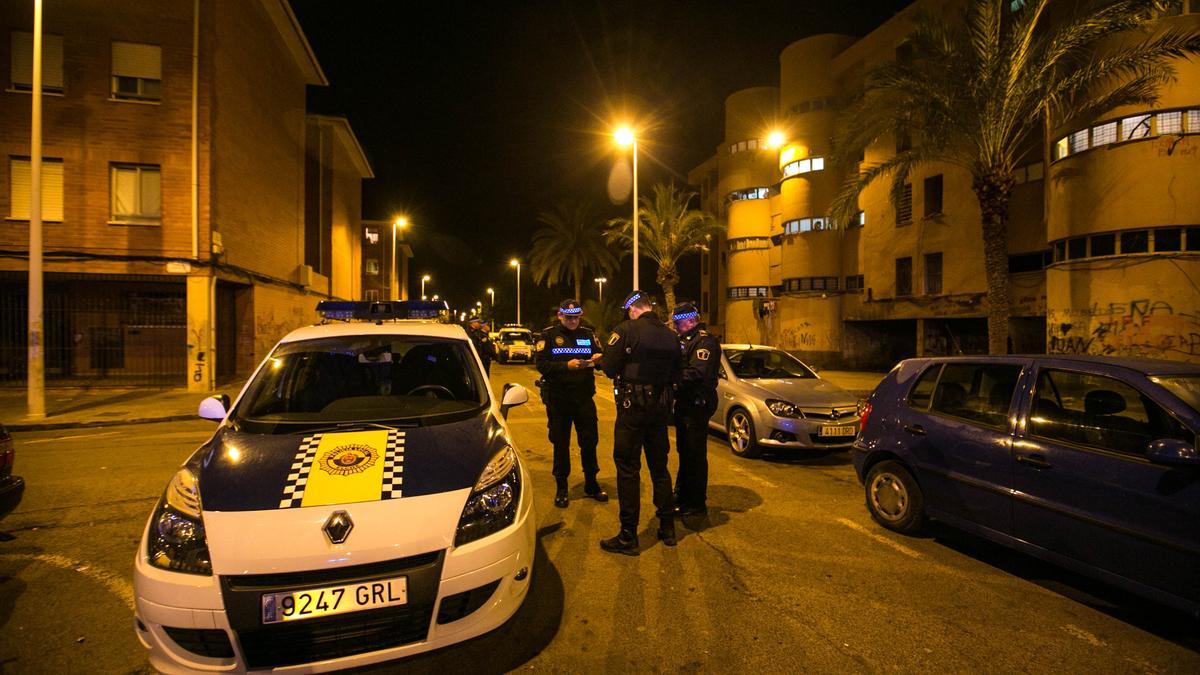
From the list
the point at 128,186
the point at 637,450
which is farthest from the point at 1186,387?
the point at 128,186

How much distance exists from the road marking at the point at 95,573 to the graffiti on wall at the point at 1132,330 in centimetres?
1667

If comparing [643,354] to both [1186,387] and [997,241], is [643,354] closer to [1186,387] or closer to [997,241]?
[1186,387]

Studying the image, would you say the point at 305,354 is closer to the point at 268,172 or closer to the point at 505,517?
the point at 505,517

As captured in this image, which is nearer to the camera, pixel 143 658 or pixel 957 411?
pixel 143 658

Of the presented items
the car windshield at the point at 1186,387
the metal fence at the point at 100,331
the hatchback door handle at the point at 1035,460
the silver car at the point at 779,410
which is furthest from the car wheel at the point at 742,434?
the metal fence at the point at 100,331

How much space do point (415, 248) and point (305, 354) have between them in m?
98.6

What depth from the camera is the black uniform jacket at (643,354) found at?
173 inches

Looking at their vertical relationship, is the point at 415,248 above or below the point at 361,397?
above

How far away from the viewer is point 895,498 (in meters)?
4.88

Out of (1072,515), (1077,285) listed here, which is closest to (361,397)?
(1072,515)

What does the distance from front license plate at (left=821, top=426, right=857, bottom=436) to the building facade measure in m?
9.49

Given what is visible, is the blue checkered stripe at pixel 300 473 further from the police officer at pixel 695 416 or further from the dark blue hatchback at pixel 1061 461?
the dark blue hatchback at pixel 1061 461

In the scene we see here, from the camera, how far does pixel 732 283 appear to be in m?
37.4

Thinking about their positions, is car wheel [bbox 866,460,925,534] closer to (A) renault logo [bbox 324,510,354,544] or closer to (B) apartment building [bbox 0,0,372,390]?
(A) renault logo [bbox 324,510,354,544]
